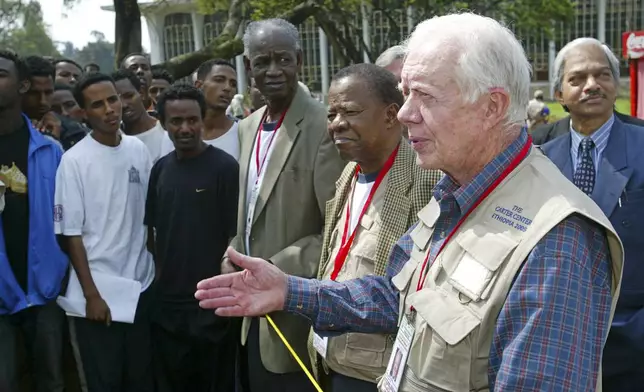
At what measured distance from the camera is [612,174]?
2.95 metres

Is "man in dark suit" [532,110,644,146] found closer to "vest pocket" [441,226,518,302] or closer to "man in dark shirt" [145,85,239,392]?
"man in dark shirt" [145,85,239,392]

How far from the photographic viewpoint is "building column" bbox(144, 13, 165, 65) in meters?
35.7

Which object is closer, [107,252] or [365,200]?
[365,200]

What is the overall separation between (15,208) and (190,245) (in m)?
1.02

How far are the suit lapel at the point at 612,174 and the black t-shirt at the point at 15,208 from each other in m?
3.08

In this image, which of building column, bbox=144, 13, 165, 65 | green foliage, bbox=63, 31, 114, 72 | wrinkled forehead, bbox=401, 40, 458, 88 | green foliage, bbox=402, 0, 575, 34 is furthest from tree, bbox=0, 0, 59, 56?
wrinkled forehead, bbox=401, 40, 458, 88

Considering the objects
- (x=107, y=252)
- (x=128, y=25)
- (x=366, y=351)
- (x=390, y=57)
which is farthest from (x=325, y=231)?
→ (x=128, y=25)

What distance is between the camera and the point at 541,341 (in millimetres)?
1530

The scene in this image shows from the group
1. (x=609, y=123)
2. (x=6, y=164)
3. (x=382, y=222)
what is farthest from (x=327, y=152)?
(x=6, y=164)

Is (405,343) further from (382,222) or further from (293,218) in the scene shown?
(293,218)

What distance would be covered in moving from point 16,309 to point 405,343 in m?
2.77

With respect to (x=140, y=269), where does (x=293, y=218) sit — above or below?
above

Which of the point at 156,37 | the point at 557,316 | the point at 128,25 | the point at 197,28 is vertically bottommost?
the point at 557,316

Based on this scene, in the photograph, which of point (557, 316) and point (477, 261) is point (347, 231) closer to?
point (477, 261)
